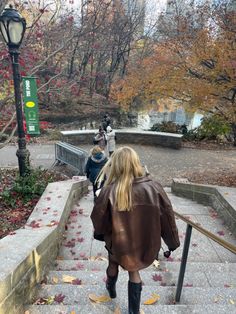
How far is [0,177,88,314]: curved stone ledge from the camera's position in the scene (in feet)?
7.09

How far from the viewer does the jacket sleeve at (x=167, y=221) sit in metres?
2.14

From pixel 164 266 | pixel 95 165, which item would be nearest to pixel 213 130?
pixel 95 165

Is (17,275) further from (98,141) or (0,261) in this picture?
(98,141)

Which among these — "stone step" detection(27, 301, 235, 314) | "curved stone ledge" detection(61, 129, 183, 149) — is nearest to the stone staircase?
"stone step" detection(27, 301, 235, 314)

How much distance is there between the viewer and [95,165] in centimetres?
546

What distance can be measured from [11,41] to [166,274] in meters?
4.34

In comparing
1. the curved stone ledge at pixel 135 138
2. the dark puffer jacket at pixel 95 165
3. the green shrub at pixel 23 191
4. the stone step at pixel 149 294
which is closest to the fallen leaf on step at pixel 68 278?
the stone step at pixel 149 294

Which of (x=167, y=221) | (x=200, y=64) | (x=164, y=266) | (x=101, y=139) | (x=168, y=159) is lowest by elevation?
(x=168, y=159)

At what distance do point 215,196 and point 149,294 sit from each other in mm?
3482

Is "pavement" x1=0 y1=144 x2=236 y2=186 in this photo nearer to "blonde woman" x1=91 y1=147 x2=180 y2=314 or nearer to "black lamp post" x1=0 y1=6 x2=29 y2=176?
"black lamp post" x1=0 y1=6 x2=29 y2=176

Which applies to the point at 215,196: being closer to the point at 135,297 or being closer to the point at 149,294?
the point at 149,294

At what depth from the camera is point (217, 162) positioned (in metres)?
9.73

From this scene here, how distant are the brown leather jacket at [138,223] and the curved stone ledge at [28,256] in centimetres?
77

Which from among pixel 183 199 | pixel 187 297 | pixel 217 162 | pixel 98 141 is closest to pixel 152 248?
pixel 187 297
